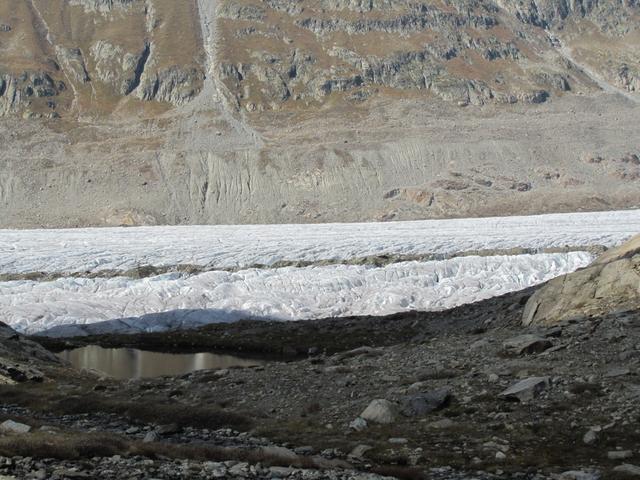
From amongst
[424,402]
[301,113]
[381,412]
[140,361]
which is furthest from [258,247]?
[301,113]

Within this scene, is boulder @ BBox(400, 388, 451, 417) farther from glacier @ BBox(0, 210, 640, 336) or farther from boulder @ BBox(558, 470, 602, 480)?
glacier @ BBox(0, 210, 640, 336)

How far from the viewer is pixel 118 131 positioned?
5861 inches

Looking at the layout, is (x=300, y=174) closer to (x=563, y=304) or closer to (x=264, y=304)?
(x=264, y=304)

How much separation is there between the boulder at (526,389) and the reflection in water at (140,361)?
Answer: 52.9ft

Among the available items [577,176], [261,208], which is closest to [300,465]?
[261,208]

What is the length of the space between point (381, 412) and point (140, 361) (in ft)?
67.1

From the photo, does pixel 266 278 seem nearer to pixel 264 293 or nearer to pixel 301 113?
pixel 264 293

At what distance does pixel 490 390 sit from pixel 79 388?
1162 centimetres

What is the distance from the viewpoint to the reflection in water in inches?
1240

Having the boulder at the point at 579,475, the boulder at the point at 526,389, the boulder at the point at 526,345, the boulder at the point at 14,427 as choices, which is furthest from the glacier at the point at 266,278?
the boulder at the point at 579,475

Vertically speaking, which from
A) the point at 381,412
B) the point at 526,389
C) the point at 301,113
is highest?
the point at 526,389

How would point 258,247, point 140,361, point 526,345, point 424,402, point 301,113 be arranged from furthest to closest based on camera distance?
1. point 301,113
2. point 258,247
3. point 140,361
4. point 526,345
5. point 424,402

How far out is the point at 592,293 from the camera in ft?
78.0

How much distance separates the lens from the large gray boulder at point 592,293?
22812 millimetres
